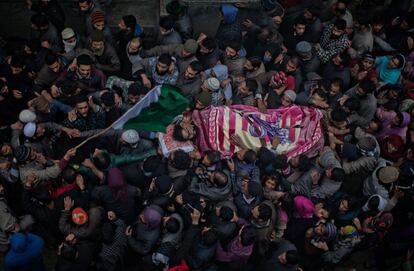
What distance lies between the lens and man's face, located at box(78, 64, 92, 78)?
6742mm

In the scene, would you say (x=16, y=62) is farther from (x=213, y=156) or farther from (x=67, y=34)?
(x=213, y=156)

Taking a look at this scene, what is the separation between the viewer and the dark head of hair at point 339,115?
6.80 meters

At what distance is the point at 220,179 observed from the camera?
595cm

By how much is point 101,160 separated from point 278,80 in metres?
2.90

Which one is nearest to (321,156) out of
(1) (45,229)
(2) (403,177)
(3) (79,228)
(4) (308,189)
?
(4) (308,189)

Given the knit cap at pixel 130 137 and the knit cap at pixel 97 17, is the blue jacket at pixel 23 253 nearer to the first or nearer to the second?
the knit cap at pixel 130 137

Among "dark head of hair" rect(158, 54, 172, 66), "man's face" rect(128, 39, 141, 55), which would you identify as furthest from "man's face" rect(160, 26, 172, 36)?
"dark head of hair" rect(158, 54, 172, 66)

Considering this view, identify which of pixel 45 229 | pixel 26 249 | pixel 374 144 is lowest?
pixel 45 229

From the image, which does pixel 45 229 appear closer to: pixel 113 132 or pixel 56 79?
pixel 113 132

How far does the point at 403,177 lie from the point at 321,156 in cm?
108

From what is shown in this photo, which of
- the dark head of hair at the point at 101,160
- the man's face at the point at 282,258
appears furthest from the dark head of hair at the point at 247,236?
the dark head of hair at the point at 101,160

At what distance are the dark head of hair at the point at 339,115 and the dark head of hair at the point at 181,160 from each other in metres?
2.18

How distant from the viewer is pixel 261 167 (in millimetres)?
6523

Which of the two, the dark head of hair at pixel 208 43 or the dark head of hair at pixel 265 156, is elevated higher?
the dark head of hair at pixel 208 43
